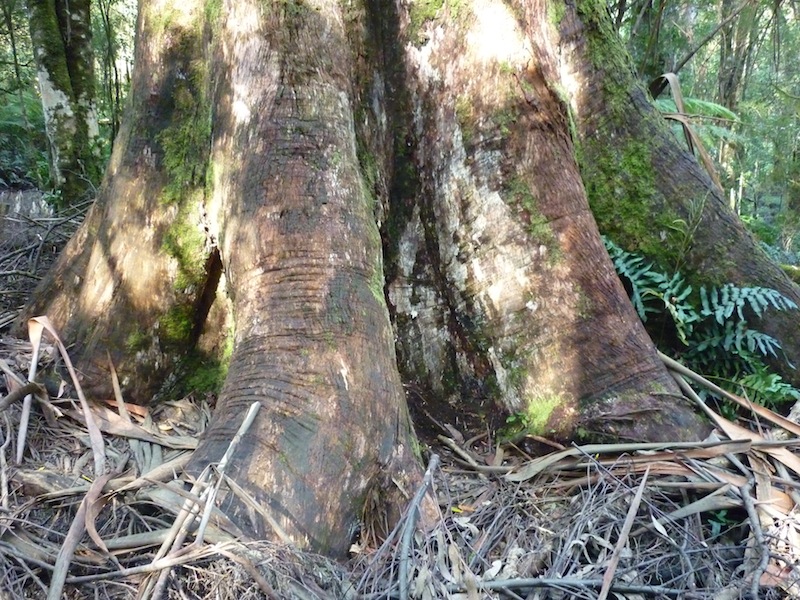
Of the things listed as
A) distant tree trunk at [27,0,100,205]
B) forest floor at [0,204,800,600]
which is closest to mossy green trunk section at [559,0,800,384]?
forest floor at [0,204,800,600]

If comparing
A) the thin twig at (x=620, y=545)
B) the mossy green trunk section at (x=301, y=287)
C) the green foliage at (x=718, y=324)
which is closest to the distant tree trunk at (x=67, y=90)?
the mossy green trunk section at (x=301, y=287)

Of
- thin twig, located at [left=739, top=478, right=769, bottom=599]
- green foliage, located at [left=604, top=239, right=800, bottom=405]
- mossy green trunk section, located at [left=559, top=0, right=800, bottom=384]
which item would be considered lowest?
thin twig, located at [left=739, top=478, right=769, bottom=599]

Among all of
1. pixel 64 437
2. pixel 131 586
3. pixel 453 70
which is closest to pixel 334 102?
pixel 453 70

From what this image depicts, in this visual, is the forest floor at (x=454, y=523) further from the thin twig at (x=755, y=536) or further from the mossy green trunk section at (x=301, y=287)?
the mossy green trunk section at (x=301, y=287)

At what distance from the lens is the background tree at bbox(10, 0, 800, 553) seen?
2.28m

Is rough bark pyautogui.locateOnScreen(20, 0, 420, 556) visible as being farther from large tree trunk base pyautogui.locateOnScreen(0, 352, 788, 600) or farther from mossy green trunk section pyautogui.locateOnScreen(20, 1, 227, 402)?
large tree trunk base pyautogui.locateOnScreen(0, 352, 788, 600)

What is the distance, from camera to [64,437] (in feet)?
8.14

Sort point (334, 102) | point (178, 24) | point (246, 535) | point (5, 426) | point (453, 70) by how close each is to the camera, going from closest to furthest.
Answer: point (246, 535)
point (5, 426)
point (334, 102)
point (453, 70)
point (178, 24)

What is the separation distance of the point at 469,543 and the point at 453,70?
81.8 inches

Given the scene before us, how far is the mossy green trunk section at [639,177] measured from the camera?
129 inches

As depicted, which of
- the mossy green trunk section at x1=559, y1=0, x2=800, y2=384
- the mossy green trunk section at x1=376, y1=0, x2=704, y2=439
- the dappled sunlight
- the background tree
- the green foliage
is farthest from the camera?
the mossy green trunk section at x1=559, y1=0, x2=800, y2=384

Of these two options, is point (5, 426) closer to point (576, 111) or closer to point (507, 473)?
point (507, 473)

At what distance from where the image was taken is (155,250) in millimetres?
3055

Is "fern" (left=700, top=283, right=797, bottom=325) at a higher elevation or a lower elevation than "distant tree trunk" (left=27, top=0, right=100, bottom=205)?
lower
